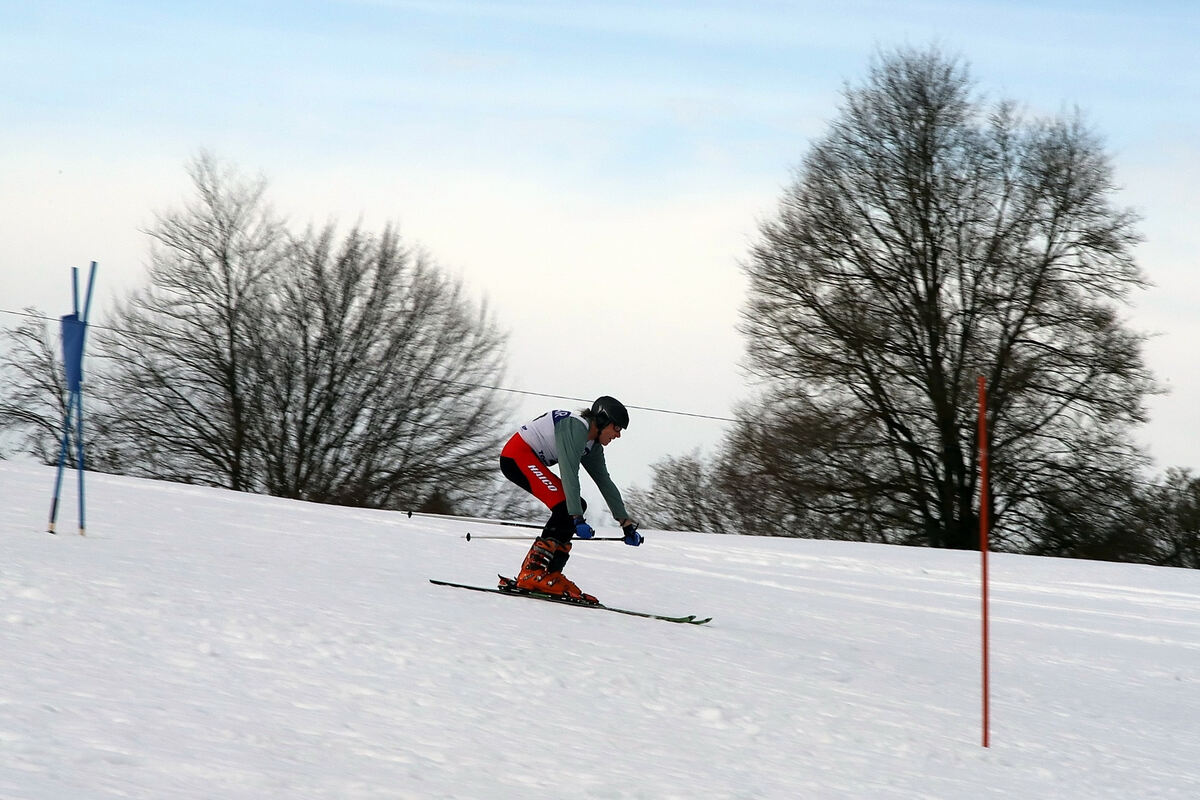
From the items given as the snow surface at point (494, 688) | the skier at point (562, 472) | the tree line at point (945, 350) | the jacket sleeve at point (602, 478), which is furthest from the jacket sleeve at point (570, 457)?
the tree line at point (945, 350)

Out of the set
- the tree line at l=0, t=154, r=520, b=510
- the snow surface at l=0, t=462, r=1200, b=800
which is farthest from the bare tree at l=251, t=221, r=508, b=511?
the snow surface at l=0, t=462, r=1200, b=800

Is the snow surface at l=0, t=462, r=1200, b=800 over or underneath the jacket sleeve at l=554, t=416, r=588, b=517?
underneath

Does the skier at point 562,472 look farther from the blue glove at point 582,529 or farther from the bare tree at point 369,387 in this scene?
the bare tree at point 369,387

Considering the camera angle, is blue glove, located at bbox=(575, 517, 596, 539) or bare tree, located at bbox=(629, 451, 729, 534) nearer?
blue glove, located at bbox=(575, 517, 596, 539)

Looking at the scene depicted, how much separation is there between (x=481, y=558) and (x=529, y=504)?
2281 cm

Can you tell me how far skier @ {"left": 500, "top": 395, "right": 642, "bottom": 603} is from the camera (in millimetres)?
8578

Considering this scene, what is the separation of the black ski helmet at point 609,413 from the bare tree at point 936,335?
1799cm

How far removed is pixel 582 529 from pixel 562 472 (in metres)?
0.42

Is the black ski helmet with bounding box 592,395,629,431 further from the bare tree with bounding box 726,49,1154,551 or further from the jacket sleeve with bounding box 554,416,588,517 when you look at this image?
the bare tree with bounding box 726,49,1154,551

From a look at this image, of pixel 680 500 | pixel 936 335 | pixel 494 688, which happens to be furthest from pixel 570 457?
pixel 680 500

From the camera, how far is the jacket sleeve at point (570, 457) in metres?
8.54

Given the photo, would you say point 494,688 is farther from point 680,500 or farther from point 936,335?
point 680,500

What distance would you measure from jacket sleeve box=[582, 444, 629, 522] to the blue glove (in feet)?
0.85

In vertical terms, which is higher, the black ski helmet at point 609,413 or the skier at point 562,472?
the black ski helmet at point 609,413
